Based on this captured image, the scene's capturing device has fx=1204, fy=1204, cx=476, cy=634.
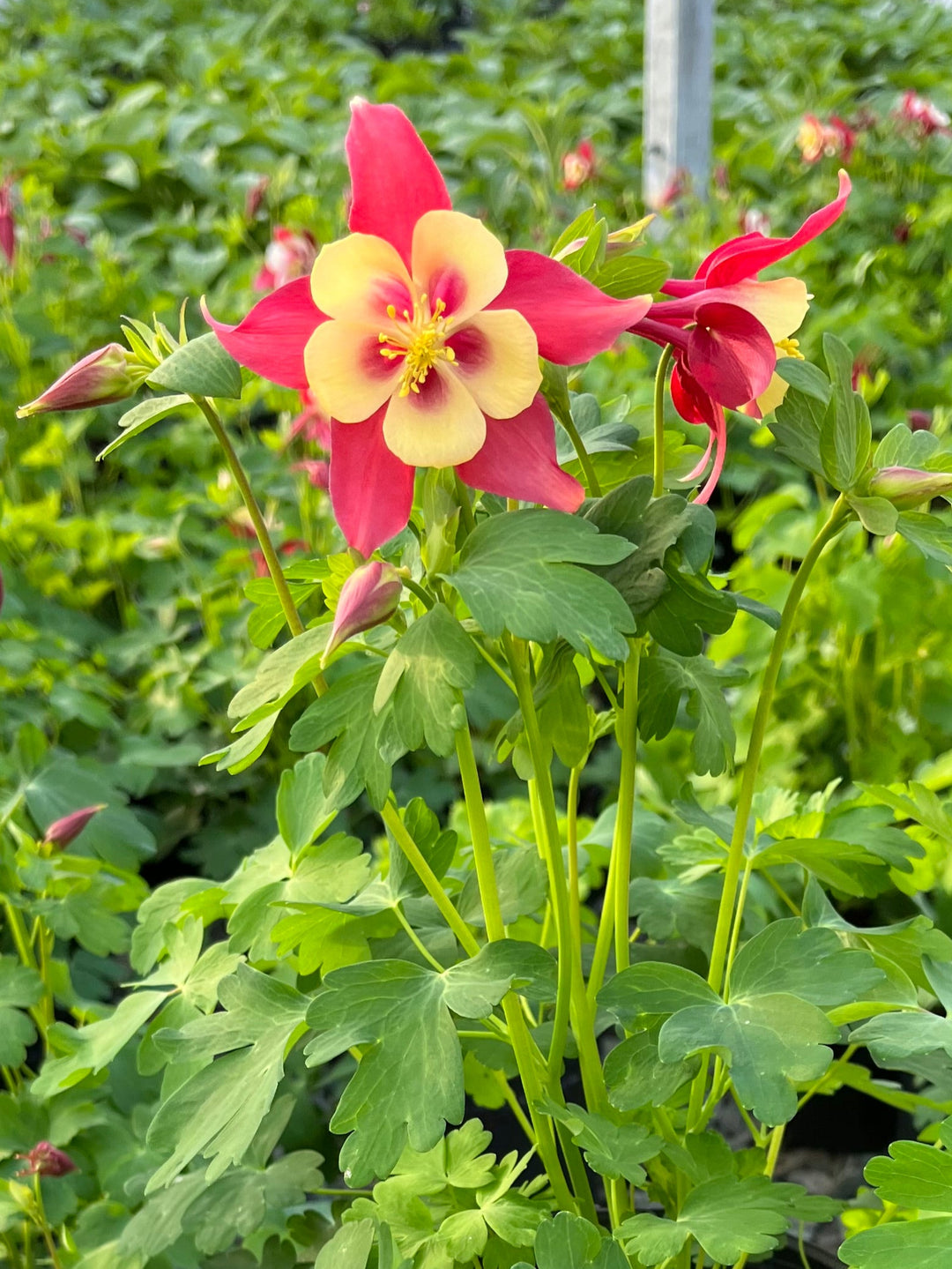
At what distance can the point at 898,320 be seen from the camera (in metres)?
2.21

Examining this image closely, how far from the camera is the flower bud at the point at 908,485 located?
0.57 m

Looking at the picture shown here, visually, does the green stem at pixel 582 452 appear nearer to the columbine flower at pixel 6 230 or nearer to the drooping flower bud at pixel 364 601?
the drooping flower bud at pixel 364 601

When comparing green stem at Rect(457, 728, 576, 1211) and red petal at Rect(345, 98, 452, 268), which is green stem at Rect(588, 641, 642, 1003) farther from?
red petal at Rect(345, 98, 452, 268)

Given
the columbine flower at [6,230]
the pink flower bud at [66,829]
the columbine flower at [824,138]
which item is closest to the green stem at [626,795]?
the pink flower bud at [66,829]

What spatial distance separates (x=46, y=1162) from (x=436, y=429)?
0.66 m

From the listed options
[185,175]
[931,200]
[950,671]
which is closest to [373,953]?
[950,671]

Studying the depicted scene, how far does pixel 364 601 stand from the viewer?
1.74 feet

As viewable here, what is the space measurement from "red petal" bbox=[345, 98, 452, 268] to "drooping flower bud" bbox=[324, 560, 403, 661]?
0.15 metres

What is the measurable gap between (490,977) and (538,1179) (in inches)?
8.2

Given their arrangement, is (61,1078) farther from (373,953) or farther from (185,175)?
(185,175)

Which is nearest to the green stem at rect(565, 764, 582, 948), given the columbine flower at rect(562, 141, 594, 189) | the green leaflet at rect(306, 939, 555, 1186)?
the green leaflet at rect(306, 939, 555, 1186)

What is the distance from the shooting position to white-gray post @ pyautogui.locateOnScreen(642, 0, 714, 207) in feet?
8.86

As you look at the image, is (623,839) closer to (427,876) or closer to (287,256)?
(427,876)

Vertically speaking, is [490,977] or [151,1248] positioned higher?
[490,977]
